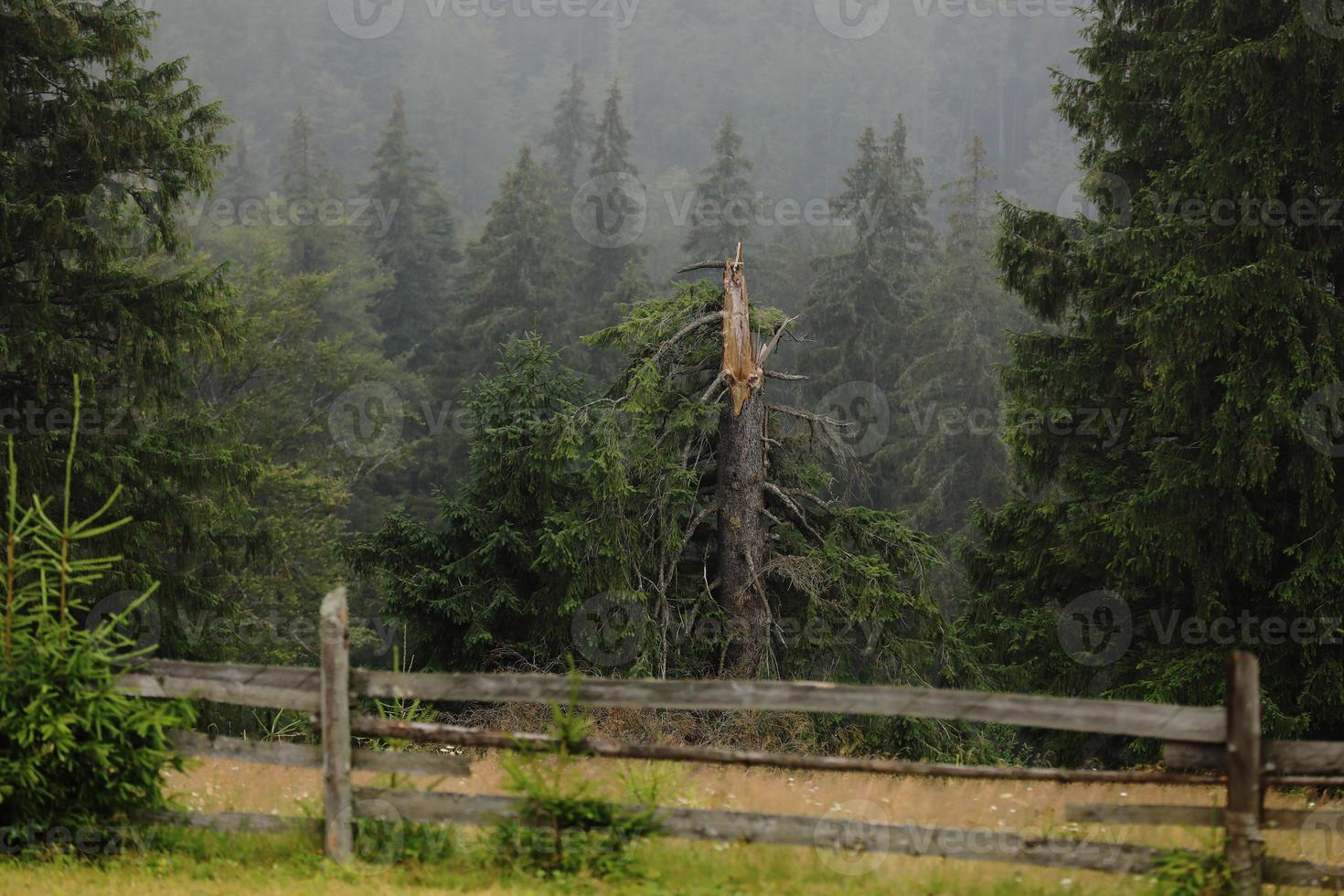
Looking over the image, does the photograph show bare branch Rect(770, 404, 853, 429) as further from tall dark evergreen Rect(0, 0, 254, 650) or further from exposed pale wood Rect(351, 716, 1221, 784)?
exposed pale wood Rect(351, 716, 1221, 784)

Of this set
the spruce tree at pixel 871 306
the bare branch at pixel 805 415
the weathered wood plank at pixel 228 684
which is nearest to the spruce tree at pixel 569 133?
the spruce tree at pixel 871 306

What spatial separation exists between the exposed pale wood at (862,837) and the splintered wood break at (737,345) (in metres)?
9.38

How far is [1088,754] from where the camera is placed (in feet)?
48.7

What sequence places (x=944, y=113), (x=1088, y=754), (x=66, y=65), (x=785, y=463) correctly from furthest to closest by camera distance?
(x=944, y=113)
(x=785, y=463)
(x=1088, y=754)
(x=66, y=65)

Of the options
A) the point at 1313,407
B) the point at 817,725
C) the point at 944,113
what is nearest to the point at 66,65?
the point at 817,725

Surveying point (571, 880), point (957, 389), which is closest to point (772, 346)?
point (571, 880)

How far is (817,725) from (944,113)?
125 meters

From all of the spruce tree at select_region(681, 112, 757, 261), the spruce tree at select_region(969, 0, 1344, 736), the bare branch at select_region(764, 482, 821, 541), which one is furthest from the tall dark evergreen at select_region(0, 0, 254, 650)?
the spruce tree at select_region(681, 112, 757, 261)

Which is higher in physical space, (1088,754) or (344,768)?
(344,768)

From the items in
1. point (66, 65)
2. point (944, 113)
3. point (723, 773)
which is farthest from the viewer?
point (944, 113)

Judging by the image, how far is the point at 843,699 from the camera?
6.22m

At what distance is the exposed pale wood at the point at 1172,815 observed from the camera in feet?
19.7

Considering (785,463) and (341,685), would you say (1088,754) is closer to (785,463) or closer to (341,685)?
(785,463)

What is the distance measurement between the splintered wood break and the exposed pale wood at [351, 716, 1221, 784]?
916 centimetres
